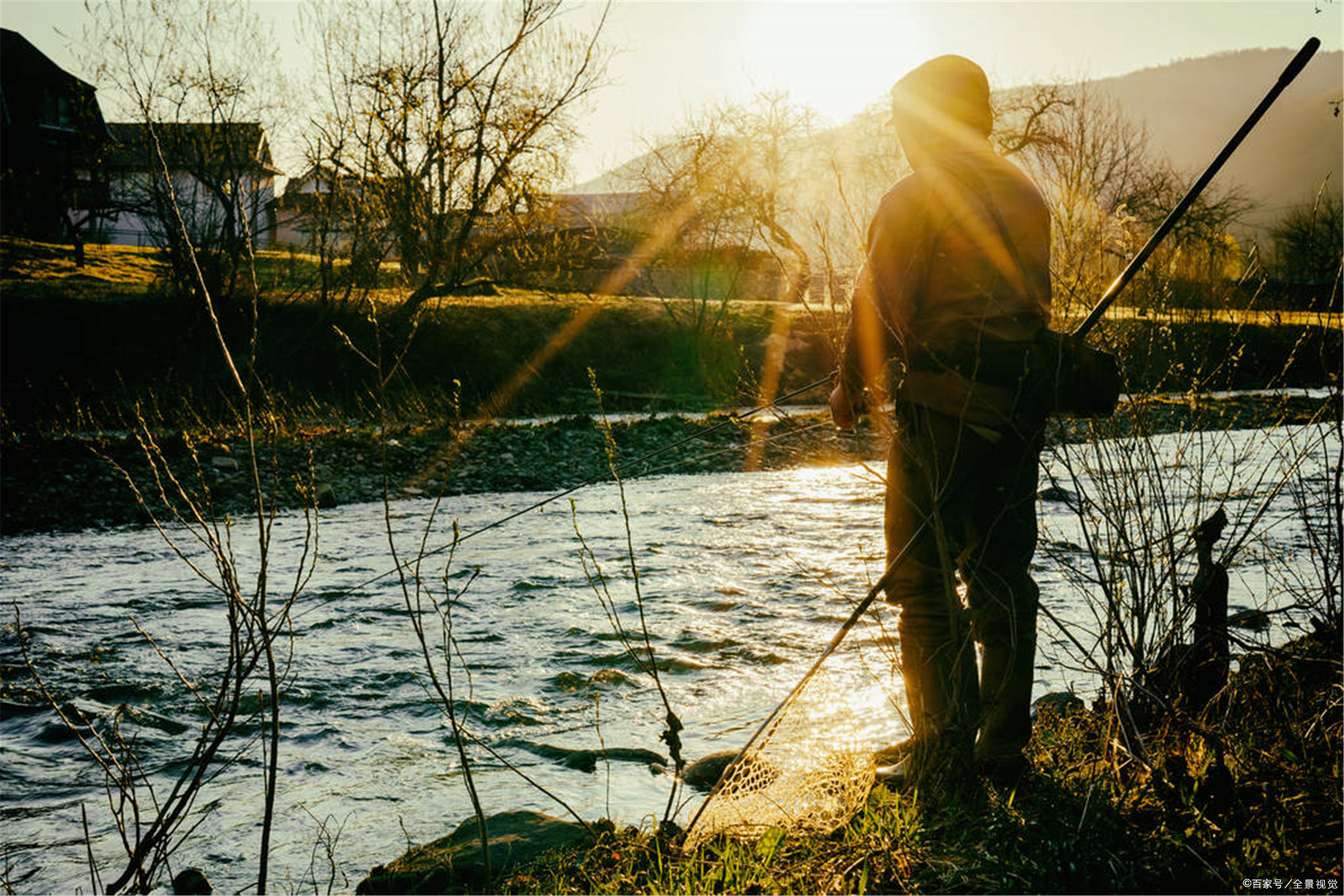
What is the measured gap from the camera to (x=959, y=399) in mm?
2609

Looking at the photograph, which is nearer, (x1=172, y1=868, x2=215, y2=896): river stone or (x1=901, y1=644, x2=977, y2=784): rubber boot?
(x1=901, y1=644, x2=977, y2=784): rubber boot

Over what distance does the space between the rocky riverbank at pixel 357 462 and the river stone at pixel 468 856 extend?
557 cm

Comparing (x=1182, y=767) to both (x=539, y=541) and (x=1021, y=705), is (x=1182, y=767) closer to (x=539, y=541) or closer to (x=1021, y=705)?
(x=1021, y=705)

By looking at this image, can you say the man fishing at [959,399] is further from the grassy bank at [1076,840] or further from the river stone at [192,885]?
the river stone at [192,885]

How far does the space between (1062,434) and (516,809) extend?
79.1 inches

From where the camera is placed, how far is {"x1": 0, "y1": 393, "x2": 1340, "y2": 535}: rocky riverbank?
32.1 ft

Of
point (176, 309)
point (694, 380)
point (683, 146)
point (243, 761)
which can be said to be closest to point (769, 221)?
point (683, 146)

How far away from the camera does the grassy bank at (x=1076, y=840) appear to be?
2.18 metres

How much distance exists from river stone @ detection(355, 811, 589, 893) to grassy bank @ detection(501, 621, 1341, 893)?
0.11m

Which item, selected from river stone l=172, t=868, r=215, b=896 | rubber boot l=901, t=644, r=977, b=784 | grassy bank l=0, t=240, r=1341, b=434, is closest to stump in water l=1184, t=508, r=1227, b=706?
rubber boot l=901, t=644, r=977, b=784

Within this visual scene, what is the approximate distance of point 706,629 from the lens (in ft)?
18.5

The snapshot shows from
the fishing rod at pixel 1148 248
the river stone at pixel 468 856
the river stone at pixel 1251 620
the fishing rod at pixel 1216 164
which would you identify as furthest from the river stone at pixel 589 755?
the fishing rod at pixel 1216 164

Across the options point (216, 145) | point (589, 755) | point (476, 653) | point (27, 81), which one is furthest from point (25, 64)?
point (589, 755)

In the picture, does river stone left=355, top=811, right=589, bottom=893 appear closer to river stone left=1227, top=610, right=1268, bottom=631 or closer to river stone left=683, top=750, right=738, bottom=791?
river stone left=683, top=750, right=738, bottom=791
